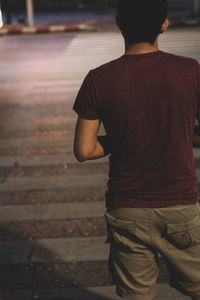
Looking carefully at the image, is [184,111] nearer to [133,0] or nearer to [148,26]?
[148,26]

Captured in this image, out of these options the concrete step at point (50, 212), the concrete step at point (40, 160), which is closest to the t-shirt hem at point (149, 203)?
the concrete step at point (50, 212)

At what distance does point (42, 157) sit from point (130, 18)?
4493 mm

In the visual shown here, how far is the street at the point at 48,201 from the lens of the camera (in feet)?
10.9

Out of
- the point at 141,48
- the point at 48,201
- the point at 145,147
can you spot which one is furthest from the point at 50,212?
the point at 141,48

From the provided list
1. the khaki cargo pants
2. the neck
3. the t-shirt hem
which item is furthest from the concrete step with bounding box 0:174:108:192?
the neck

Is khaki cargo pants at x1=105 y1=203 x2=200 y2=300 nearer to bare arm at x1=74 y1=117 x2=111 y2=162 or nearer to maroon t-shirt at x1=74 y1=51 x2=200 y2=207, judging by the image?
maroon t-shirt at x1=74 y1=51 x2=200 y2=207

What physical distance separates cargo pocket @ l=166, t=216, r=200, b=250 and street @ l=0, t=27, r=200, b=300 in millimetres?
1273

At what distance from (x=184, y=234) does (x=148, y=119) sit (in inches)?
20.8

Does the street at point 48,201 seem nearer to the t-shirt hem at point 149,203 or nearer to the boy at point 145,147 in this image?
the boy at point 145,147

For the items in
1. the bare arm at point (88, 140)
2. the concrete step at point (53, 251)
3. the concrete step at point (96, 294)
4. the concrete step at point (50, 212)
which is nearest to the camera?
the bare arm at point (88, 140)

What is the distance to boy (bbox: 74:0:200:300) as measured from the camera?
1737 mm

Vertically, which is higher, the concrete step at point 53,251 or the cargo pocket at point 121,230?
the cargo pocket at point 121,230

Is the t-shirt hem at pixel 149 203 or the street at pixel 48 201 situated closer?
the t-shirt hem at pixel 149 203

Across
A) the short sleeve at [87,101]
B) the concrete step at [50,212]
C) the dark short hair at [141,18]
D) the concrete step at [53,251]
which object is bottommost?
the concrete step at [50,212]
